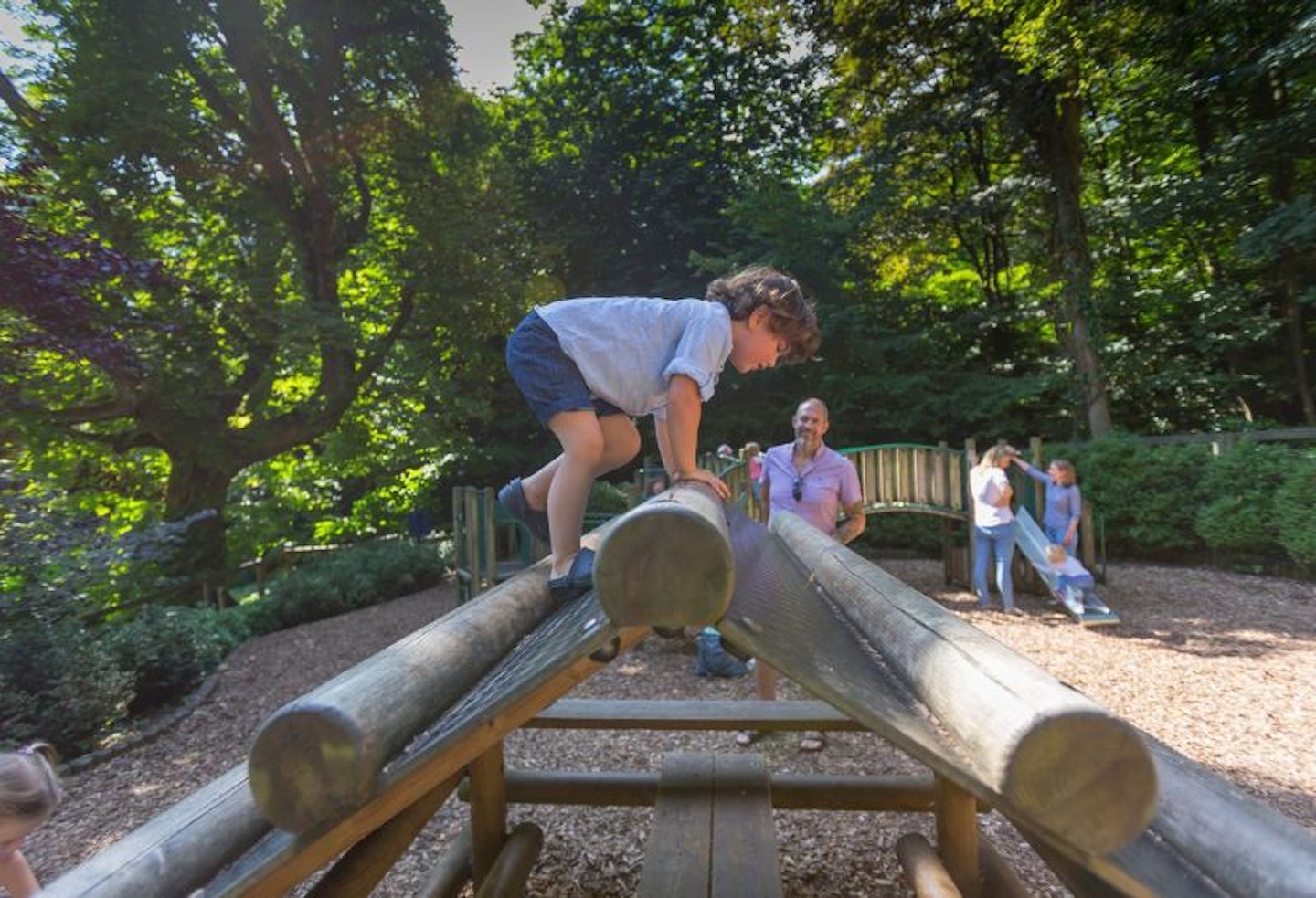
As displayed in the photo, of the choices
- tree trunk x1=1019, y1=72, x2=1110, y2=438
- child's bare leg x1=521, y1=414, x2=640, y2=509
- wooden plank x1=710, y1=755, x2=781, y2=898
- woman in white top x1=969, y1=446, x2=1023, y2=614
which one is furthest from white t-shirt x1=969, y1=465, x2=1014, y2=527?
child's bare leg x1=521, y1=414, x2=640, y2=509

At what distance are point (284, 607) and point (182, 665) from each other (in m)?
3.34

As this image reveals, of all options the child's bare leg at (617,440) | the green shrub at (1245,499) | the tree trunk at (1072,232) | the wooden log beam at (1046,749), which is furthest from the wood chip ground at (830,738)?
the tree trunk at (1072,232)

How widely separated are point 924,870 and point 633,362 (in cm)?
188

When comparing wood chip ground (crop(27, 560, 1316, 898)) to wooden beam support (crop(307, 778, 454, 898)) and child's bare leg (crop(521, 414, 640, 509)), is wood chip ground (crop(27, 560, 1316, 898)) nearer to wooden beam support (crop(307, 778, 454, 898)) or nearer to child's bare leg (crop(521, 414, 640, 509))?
wooden beam support (crop(307, 778, 454, 898))

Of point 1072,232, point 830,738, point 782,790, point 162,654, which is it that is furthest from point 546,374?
point 1072,232

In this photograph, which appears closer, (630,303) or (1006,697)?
(1006,697)

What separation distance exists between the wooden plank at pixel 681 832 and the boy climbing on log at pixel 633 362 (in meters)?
0.86

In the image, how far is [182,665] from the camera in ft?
22.2

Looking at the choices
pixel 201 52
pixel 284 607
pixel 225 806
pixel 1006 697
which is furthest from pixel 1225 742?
pixel 201 52

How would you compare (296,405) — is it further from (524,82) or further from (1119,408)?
(1119,408)

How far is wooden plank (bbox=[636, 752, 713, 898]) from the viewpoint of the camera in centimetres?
218

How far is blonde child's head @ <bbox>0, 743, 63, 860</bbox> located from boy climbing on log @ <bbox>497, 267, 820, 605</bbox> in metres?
1.63

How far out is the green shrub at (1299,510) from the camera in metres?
9.47

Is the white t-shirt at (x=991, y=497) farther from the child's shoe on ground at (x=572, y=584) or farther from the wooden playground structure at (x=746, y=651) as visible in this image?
the child's shoe on ground at (x=572, y=584)
